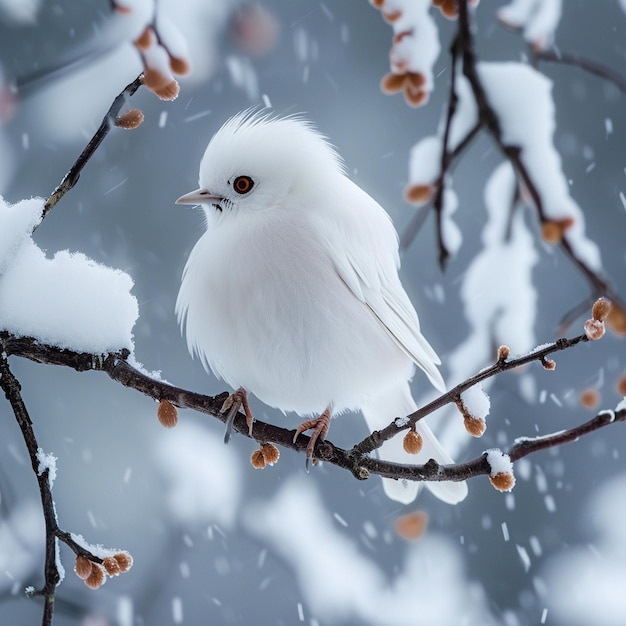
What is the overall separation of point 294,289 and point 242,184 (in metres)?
0.24

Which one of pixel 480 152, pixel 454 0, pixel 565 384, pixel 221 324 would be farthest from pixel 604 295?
pixel 480 152

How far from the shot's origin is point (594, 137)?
269 cm

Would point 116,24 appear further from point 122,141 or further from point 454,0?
point 122,141

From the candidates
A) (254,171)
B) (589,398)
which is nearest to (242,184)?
(254,171)

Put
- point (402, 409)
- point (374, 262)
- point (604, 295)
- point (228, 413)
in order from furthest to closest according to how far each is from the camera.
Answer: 1. point (402, 409)
2. point (374, 262)
3. point (228, 413)
4. point (604, 295)

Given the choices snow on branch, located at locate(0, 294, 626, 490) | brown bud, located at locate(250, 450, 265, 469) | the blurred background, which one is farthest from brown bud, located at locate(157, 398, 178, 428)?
the blurred background

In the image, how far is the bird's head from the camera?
4.16ft

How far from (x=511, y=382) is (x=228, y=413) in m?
1.45

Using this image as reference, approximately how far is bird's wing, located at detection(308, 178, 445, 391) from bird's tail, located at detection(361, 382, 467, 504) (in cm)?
15

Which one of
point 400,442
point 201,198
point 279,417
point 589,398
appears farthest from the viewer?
point 279,417

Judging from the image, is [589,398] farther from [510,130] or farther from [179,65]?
[179,65]

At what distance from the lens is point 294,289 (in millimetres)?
1135

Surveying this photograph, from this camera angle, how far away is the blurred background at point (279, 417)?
2.48m

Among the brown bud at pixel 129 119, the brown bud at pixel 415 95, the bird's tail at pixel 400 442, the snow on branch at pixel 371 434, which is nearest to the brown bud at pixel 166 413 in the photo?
the snow on branch at pixel 371 434
